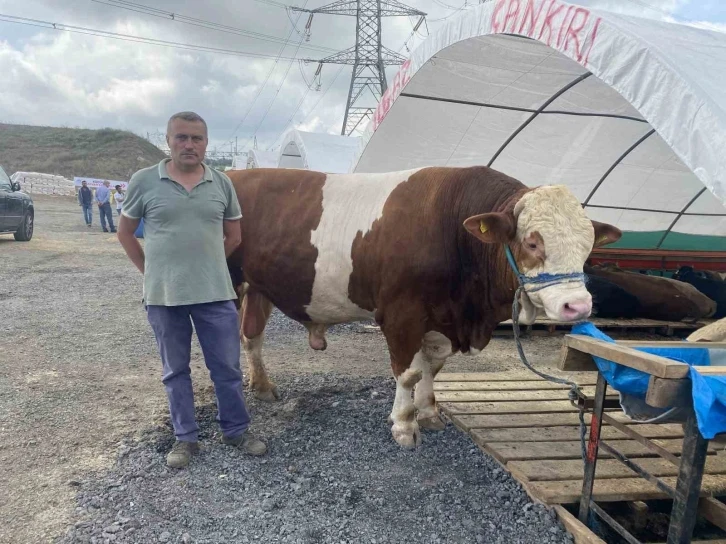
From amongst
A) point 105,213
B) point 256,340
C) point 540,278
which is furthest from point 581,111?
point 105,213

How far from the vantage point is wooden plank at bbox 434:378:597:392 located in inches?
182

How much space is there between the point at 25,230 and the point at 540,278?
1472cm

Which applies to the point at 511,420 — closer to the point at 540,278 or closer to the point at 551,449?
the point at 551,449

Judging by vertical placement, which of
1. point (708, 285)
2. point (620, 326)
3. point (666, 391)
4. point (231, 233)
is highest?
point (231, 233)

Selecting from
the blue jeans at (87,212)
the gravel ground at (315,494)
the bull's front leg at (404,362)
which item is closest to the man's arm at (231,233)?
the bull's front leg at (404,362)

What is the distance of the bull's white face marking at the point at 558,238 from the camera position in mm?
2740

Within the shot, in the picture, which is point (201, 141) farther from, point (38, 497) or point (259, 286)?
point (38, 497)

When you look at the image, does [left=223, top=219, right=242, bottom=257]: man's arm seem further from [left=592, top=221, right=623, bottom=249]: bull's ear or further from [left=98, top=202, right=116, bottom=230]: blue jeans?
[left=98, top=202, right=116, bottom=230]: blue jeans

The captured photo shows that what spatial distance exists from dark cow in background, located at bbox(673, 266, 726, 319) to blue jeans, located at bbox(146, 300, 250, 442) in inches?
287

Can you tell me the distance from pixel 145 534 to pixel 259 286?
6.76 feet

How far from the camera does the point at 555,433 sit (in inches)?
149

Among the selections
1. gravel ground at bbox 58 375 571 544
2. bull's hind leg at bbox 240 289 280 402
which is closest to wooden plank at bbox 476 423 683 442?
gravel ground at bbox 58 375 571 544

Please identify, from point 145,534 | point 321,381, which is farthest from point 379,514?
point 321,381

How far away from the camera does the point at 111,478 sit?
3.17 metres
